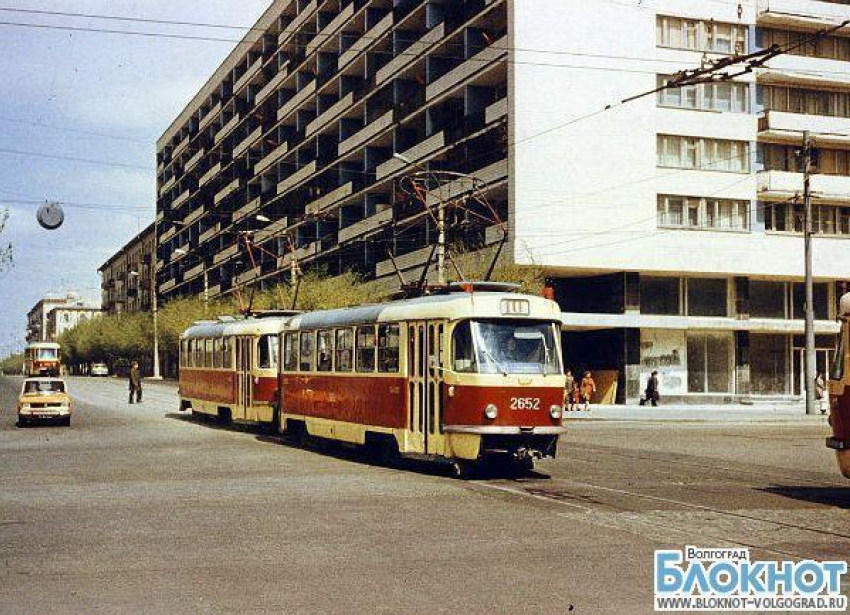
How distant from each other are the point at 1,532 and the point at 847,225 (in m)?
47.5

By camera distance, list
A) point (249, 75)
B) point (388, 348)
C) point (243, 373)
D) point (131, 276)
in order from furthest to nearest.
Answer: point (131, 276), point (249, 75), point (243, 373), point (388, 348)

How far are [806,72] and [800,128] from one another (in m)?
2.72

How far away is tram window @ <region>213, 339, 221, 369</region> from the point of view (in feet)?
99.1

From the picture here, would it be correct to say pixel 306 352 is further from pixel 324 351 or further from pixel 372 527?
pixel 372 527

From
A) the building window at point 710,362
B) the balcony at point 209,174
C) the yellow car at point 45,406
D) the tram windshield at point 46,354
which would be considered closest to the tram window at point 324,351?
the yellow car at point 45,406

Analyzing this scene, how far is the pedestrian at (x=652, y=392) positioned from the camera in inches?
1742

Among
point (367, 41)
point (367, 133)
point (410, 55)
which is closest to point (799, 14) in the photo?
point (410, 55)

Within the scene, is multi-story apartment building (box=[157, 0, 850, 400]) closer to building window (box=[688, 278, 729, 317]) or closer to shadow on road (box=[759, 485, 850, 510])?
building window (box=[688, 278, 729, 317])

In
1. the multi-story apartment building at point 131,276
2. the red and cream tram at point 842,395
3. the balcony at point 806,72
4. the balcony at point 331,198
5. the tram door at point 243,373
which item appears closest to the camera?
the red and cream tram at point 842,395

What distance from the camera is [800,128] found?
48.9 meters

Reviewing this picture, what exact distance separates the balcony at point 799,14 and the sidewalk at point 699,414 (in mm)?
17790

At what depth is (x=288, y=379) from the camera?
23703 millimetres

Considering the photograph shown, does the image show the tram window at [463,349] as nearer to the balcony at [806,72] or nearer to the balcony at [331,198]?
the balcony at [806,72]

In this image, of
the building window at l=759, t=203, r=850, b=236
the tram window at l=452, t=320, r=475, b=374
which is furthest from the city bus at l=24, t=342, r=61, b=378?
the tram window at l=452, t=320, r=475, b=374
